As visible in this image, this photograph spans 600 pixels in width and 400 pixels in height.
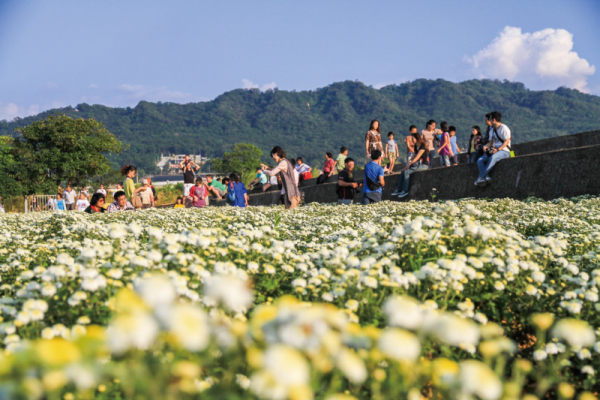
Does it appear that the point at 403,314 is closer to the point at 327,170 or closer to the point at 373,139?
the point at 373,139

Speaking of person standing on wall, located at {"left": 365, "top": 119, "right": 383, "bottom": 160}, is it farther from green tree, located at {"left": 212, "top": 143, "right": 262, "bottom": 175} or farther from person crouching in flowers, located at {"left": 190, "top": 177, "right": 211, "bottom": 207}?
green tree, located at {"left": 212, "top": 143, "right": 262, "bottom": 175}

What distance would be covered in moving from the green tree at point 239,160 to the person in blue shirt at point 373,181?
135 m

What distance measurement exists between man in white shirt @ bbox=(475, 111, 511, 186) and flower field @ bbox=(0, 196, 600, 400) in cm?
481

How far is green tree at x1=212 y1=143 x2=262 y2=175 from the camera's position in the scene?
477ft

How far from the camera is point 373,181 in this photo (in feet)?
38.2

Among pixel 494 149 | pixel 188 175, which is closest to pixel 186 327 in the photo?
pixel 494 149

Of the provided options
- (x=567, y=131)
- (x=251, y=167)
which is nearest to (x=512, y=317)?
(x=251, y=167)

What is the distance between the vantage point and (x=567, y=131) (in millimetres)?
183500

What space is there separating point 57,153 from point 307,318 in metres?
61.7

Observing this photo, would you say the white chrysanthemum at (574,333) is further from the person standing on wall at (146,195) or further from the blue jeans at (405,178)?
the person standing on wall at (146,195)

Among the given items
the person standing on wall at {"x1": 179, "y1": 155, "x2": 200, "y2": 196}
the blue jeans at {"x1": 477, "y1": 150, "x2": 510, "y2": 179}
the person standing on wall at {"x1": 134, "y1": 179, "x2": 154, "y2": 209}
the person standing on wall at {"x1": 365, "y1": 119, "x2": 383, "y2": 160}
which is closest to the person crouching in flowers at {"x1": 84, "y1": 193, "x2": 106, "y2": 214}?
the person standing on wall at {"x1": 134, "y1": 179, "x2": 154, "y2": 209}

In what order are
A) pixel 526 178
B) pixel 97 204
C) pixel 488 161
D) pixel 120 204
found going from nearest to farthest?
pixel 526 178 → pixel 488 161 → pixel 97 204 → pixel 120 204

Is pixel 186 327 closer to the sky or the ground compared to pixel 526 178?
closer to the sky

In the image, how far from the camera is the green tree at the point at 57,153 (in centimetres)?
5419
